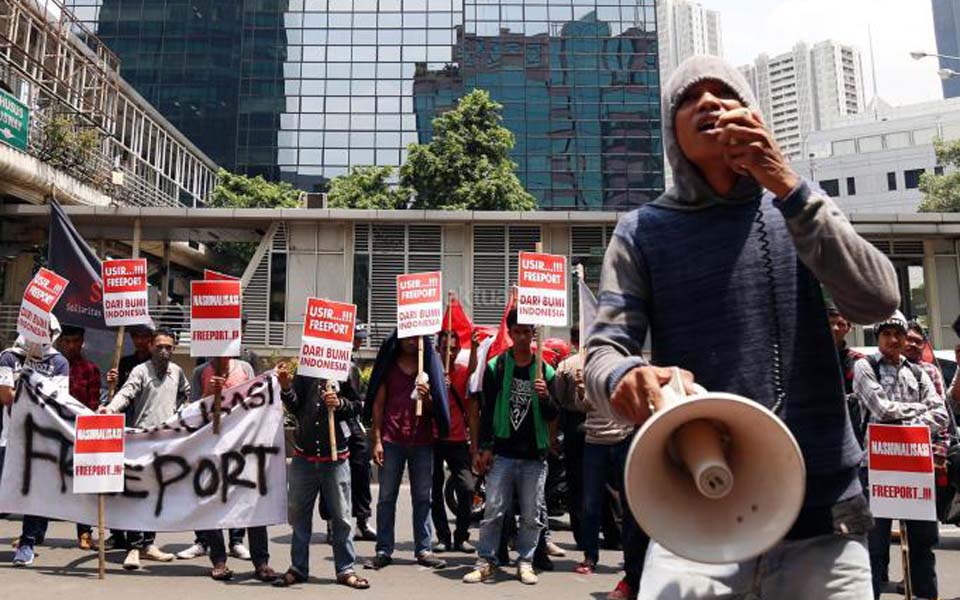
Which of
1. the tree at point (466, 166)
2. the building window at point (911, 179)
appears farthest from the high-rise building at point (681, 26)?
the tree at point (466, 166)

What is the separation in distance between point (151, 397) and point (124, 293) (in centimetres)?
90

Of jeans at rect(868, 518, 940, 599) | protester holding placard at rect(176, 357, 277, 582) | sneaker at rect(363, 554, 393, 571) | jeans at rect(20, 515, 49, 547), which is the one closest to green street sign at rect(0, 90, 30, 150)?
protester holding placard at rect(176, 357, 277, 582)

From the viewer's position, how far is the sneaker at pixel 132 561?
6.04 metres

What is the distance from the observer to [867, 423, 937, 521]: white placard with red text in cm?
452

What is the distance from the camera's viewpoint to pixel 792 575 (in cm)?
164

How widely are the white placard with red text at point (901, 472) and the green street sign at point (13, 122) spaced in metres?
18.9

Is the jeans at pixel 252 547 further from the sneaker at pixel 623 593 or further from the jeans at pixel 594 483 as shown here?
the sneaker at pixel 623 593

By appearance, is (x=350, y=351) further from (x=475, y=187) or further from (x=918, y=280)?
(x=475, y=187)

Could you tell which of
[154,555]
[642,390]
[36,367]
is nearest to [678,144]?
[642,390]

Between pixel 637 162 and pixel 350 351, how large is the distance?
4631cm

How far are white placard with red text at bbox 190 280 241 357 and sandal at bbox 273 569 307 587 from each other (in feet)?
5.46

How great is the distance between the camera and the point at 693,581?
1670 mm

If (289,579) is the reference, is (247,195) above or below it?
above

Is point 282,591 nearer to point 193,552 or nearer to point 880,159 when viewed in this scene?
point 193,552
